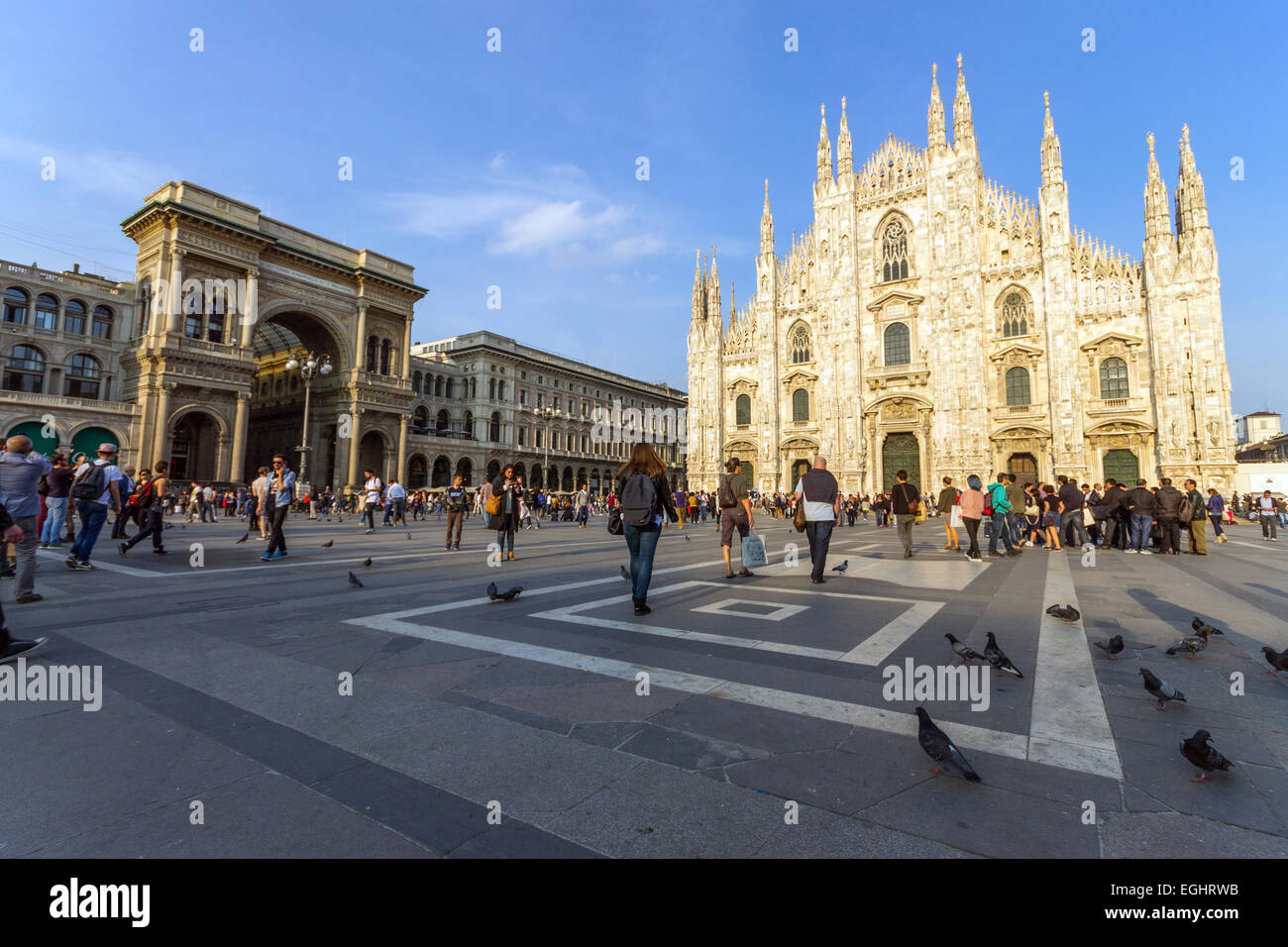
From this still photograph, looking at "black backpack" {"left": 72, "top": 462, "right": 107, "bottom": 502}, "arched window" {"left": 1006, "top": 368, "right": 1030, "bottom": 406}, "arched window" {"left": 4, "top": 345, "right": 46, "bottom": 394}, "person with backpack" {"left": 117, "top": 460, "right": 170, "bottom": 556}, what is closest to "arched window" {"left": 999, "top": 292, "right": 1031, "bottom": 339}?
"arched window" {"left": 1006, "top": 368, "right": 1030, "bottom": 406}

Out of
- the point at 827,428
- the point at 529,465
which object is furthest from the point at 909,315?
A: the point at 529,465

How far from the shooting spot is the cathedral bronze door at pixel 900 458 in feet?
113

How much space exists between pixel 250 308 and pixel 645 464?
39.0 m

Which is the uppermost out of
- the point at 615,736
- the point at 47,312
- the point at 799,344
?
the point at 799,344

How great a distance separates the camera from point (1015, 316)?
32156 mm

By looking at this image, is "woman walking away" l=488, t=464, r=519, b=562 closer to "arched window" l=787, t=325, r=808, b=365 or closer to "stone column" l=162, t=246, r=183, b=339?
"arched window" l=787, t=325, r=808, b=365

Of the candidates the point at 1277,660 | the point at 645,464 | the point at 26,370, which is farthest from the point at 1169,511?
the point at 26,370

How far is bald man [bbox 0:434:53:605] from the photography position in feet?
18.8

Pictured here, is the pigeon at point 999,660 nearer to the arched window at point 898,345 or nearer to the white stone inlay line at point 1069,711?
the white stone inlay line at point 1069,711

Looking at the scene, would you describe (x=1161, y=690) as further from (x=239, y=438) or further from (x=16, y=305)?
(x=16, y=305)

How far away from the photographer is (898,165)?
36250 mm
